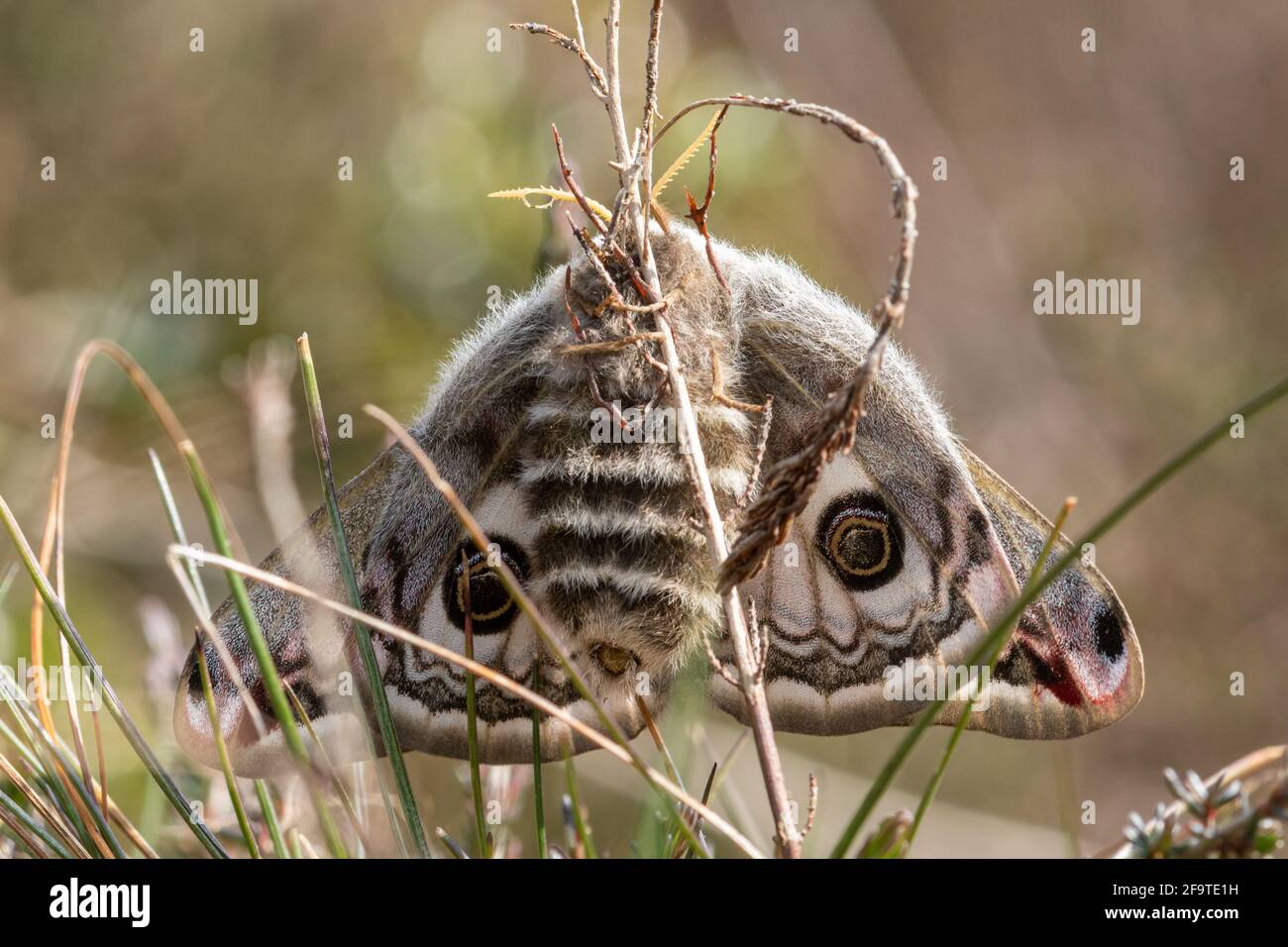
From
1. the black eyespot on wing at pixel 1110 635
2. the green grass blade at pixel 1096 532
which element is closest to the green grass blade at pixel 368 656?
the green grass blade at pixel 1096 532

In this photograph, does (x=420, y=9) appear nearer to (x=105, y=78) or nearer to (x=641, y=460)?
(x=105, y=78)

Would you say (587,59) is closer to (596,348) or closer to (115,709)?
(596,348)

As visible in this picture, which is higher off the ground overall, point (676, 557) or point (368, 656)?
point (676, 557)

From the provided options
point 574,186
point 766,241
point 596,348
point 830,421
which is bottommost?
point 830,421

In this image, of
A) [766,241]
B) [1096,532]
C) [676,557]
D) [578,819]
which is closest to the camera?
[1096,532]

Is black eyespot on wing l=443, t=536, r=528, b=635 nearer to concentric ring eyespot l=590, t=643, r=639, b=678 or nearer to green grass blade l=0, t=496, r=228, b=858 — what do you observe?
concentric ring eyespot l=590, t=643, r=639, b=678

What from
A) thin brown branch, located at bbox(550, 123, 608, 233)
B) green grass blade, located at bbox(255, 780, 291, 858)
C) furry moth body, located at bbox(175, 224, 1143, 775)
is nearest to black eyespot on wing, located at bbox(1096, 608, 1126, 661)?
furry moth body, located at bbox(175, 224, 1143, 775)

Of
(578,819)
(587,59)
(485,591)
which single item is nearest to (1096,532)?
(578,819)

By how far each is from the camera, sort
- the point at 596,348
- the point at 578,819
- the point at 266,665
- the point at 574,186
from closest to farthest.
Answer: the point at 266,665 < the point at 578,819 < the point at 574,186 < the point at 596,348
